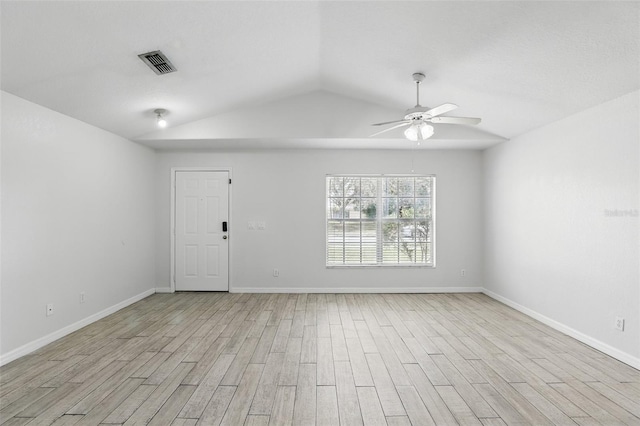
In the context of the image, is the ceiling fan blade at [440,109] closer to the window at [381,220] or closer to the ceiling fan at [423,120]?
the ceiling fan at [423,120]

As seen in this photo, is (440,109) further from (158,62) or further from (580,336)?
(580,336)

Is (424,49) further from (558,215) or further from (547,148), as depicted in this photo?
(558,215)

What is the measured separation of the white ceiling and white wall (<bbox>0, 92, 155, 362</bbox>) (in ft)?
0.95

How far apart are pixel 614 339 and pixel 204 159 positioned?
568 cm

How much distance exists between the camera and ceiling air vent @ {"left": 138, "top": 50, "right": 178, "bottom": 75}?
310 cm

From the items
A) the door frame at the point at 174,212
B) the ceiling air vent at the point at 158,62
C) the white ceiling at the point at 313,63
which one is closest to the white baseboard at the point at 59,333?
the door frame at the point at 174,212

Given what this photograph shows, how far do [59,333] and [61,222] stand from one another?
117 centimetres

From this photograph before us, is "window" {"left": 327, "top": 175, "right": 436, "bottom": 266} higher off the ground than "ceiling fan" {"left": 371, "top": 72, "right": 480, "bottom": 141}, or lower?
lower

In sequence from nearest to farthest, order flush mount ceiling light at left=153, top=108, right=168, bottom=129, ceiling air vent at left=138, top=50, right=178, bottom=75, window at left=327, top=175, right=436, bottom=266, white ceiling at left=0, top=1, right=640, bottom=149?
white ceiling at left=0, top=1, right=640, bottom=149, ceiling air vent at left=138, top=50, right=178, bottom=75, flush mount ceiling light at left=153, top=108, right=168, bottom=129, window at left=327, top=175, right=436, bottom=266

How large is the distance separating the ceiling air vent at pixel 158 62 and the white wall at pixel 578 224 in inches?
166

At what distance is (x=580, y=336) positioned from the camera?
11.9 ft

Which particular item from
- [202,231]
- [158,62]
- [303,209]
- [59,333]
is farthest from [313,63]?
[59,333]

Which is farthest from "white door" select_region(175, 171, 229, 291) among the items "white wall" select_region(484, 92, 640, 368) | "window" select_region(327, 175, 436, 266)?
"white wall" select_region(484, 92, 640, 368)

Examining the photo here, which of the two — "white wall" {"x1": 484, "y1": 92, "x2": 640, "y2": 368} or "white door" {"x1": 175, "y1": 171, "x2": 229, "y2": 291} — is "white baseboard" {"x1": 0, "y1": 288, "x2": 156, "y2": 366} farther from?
"white wall" {"x1": 484, "y1": 92, "x2": 640, "y2": 368}
